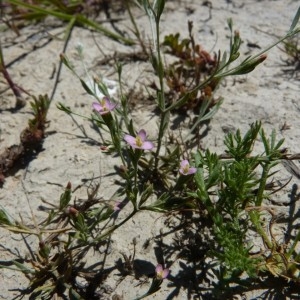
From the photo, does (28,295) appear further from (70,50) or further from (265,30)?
(265,30)

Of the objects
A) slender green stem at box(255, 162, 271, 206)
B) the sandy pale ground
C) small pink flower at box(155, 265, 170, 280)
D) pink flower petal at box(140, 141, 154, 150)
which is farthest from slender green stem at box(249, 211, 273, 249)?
pink flower petal at box(140, 141, 154, 150)

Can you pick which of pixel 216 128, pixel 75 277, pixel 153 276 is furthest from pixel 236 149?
pixel 75 277

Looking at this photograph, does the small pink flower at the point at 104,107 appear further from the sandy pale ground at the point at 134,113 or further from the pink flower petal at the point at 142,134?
the sandy pale ground at the point at 134,113

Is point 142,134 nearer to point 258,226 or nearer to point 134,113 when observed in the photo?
point 258,226

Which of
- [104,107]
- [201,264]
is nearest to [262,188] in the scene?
[201,264]

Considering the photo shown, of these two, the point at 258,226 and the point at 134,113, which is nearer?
the point at 258,226

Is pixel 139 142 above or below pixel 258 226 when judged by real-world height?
above

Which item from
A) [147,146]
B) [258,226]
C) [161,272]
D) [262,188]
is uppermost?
[147,146]

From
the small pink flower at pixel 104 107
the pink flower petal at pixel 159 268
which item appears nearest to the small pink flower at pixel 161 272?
the pink flower petal at pixel 159 268
